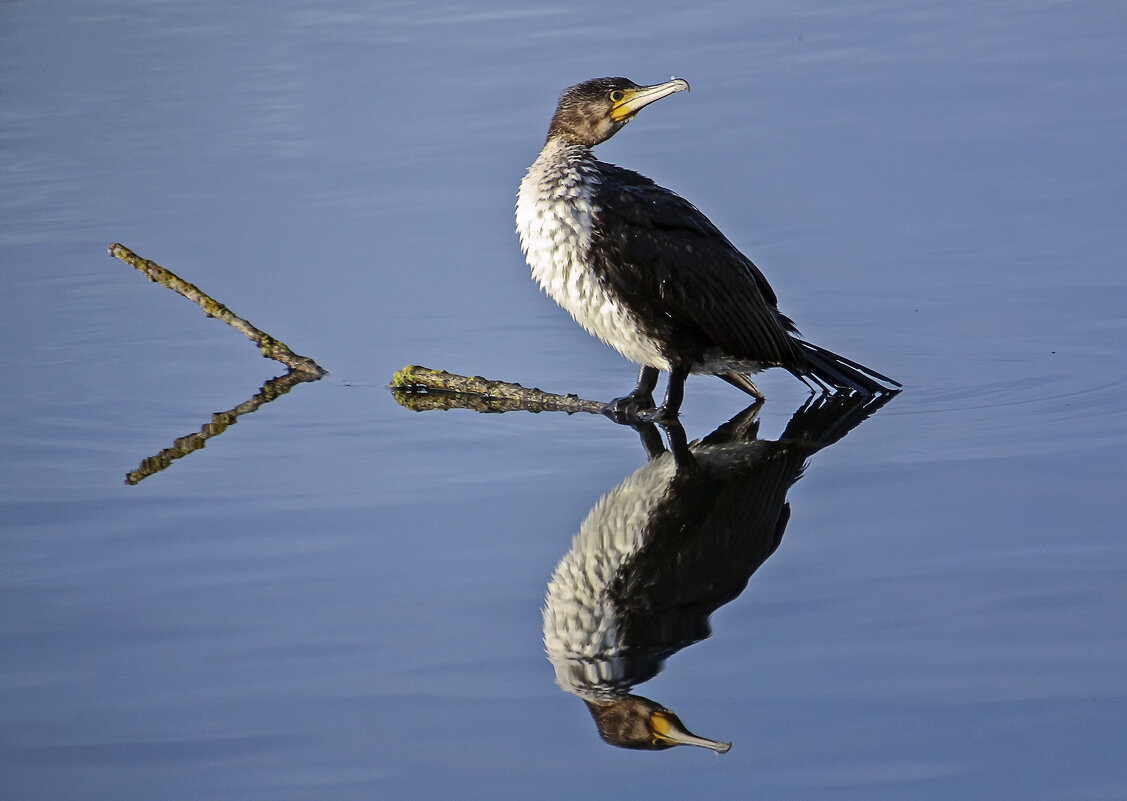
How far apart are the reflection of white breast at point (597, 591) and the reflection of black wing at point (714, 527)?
0.15 feet

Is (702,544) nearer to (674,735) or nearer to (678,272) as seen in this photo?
(674,735)

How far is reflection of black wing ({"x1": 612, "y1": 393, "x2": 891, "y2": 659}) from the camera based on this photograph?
14.8ft

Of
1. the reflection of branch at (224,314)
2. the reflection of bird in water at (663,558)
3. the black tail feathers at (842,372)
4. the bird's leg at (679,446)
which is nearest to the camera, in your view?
the reflection of bird in water at (663,558)

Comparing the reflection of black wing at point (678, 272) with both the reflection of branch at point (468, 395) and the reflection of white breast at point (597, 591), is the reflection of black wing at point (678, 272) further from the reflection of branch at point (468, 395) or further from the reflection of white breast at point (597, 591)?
the reflection of white breast at point (597, 591)

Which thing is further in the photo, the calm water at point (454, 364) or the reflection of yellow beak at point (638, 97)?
the reflection of yellow beak at point (638, 97)

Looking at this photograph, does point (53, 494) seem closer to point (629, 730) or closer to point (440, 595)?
point (440, 595)

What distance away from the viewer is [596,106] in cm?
652

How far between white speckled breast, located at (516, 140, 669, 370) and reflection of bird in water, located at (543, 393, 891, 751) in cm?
39

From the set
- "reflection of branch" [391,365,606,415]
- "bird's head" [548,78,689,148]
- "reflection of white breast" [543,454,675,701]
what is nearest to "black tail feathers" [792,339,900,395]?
"reflection of branch" [391,365,606,415]

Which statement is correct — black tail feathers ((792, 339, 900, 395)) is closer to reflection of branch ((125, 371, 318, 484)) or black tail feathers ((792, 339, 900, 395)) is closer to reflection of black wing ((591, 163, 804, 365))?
reflection of black wing ((591, 163, 804, 365))

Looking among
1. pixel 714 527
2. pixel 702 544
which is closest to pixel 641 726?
pixel 702 544

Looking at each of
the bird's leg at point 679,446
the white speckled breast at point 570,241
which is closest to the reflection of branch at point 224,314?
the white speckled breast at point 570,241

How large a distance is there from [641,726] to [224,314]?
344 cm

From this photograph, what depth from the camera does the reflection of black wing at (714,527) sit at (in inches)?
178
